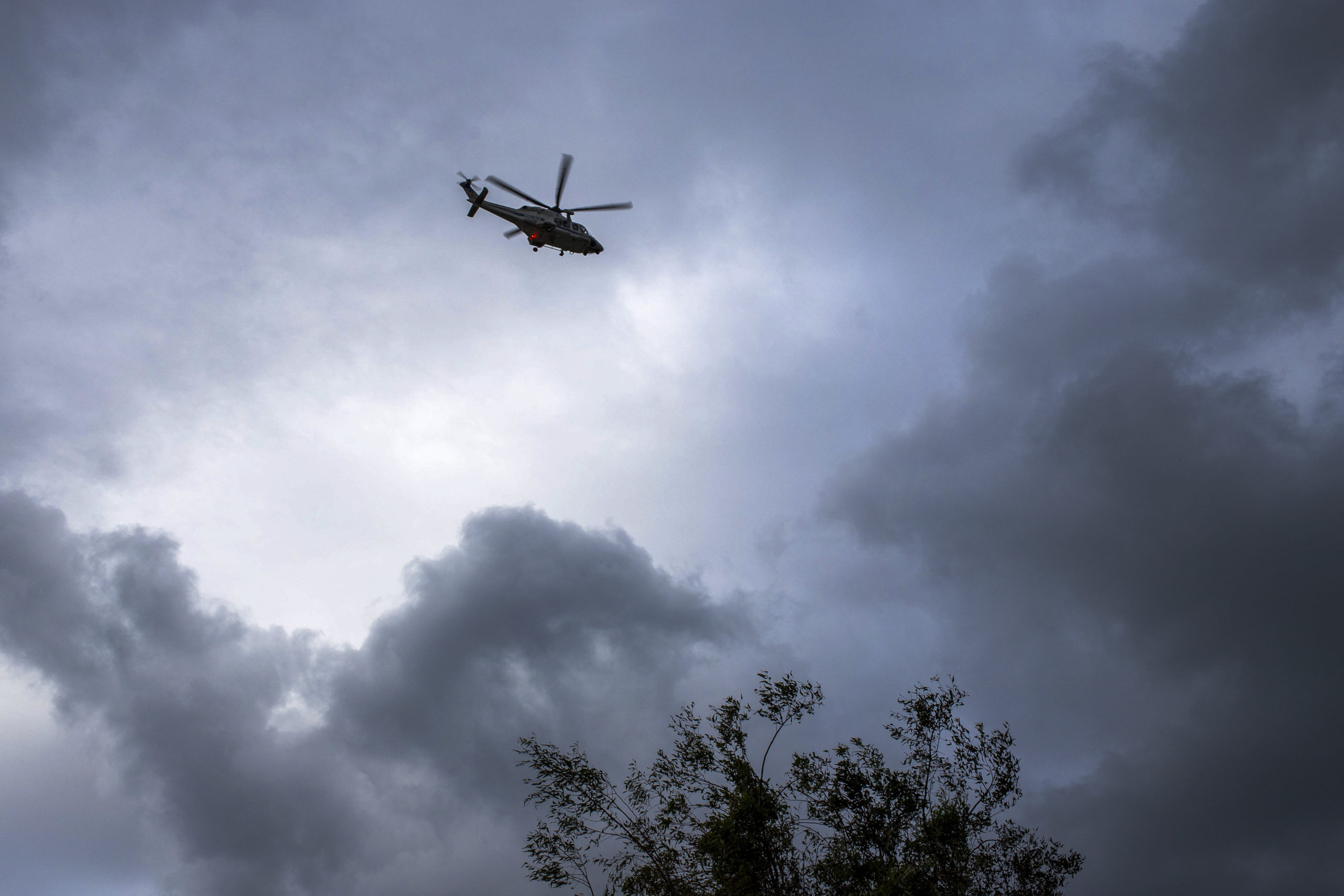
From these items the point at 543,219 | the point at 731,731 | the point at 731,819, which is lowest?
the point at 731,819

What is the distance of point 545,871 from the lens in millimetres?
31875

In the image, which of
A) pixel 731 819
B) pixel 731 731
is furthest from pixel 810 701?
pixel 731 819

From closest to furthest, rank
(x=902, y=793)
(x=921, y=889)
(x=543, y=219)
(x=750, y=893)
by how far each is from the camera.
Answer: (x=921, y=889) → (x=750, y=893) → (x=902, y=793) → (x=543, y=219)

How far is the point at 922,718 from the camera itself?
3362 cm

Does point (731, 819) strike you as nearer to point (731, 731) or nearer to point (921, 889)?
point (731, 731)

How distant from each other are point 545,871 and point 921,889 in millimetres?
13774

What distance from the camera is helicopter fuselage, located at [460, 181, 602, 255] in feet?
204

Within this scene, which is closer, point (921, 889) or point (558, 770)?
point (921, 889)

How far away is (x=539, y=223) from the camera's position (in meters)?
62.0

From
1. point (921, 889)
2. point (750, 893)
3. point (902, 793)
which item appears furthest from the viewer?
point (902, 793)

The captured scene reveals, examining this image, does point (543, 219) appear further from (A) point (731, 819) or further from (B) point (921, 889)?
(B) point (921, 889)

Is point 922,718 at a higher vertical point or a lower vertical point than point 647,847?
higher

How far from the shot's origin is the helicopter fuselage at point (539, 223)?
62.2 meters

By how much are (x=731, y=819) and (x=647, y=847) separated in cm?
345
